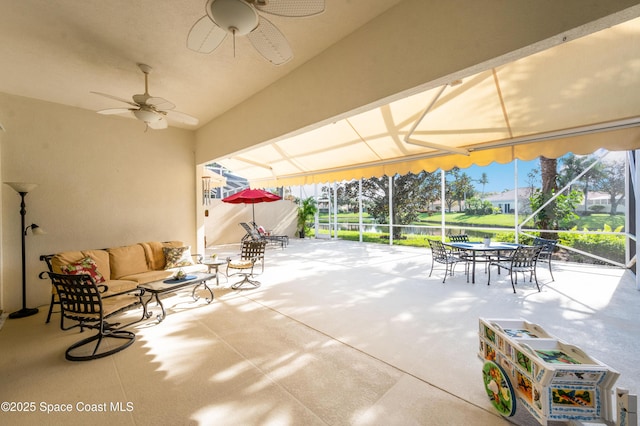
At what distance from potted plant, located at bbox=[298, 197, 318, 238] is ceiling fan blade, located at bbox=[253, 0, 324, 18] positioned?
13576 millimetres

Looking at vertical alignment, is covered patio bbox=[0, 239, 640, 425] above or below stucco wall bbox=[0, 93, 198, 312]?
below

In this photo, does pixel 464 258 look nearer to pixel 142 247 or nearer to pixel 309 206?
pixel 142 247

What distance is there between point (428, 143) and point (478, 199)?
10.1 metres

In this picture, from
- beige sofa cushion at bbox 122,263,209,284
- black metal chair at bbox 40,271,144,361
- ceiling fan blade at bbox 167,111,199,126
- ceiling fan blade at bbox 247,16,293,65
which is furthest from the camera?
beige sofa cushion at bbox 122,263,209,284

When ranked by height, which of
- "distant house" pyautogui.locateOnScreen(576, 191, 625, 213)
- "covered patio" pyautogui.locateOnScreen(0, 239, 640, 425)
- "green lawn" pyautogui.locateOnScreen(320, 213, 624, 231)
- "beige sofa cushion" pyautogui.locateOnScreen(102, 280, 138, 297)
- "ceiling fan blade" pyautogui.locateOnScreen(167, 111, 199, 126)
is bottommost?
"covered patio" pyautogui.locateOnScreen(0, 239, 640, 425)

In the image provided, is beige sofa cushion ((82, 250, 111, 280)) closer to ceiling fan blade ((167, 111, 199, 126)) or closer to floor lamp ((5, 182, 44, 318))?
floor lamp ((5, 182, 44, 318))

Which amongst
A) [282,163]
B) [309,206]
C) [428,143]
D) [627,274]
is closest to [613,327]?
[428,143]

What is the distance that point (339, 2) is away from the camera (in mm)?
2719

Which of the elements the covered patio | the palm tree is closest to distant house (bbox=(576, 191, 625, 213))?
the palm tree

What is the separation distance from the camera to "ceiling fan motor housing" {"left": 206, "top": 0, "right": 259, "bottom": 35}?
1.86 metres

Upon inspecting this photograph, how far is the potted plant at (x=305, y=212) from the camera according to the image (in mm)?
15562

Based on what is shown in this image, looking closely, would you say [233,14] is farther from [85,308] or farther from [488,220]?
[488,220]

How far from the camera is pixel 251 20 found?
197 cm

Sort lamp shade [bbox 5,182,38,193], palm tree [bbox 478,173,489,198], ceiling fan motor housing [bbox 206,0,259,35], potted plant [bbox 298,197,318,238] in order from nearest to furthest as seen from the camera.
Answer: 1. ceiling fan motor housing [bbox 206,0,259,35]
2. lamp shade [bbox 5,182,38,193]
3. palm tree [bbox 478,173,489,198]
4. potted plant [bbox 298,197,318,238]
